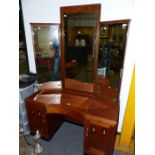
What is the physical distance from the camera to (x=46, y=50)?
7.75 ft

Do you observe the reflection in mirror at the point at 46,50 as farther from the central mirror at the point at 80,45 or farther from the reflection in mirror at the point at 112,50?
the reflection in mirror at the point at 112,50

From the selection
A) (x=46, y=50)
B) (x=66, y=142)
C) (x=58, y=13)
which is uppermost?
(x=58, y=13)

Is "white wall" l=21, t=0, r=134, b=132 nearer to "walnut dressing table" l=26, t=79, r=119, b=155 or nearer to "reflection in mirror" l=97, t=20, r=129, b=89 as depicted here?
"reflection in mirror" l=97, t=20, r=129, b=89

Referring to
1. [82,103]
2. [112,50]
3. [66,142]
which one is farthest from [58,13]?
[66,142]

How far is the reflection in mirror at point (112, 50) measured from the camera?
1800 mm

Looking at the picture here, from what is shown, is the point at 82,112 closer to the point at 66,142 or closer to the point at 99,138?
the point at 99,138

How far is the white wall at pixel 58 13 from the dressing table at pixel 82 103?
0.32 feet

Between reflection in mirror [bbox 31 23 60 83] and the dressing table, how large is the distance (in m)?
0.11

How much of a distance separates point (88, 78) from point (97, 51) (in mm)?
438

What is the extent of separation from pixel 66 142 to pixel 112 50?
1.60 meters

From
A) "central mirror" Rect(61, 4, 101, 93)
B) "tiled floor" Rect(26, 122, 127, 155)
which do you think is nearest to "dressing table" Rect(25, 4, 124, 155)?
"central mirror" Rect(61, 4, 101, 93)
